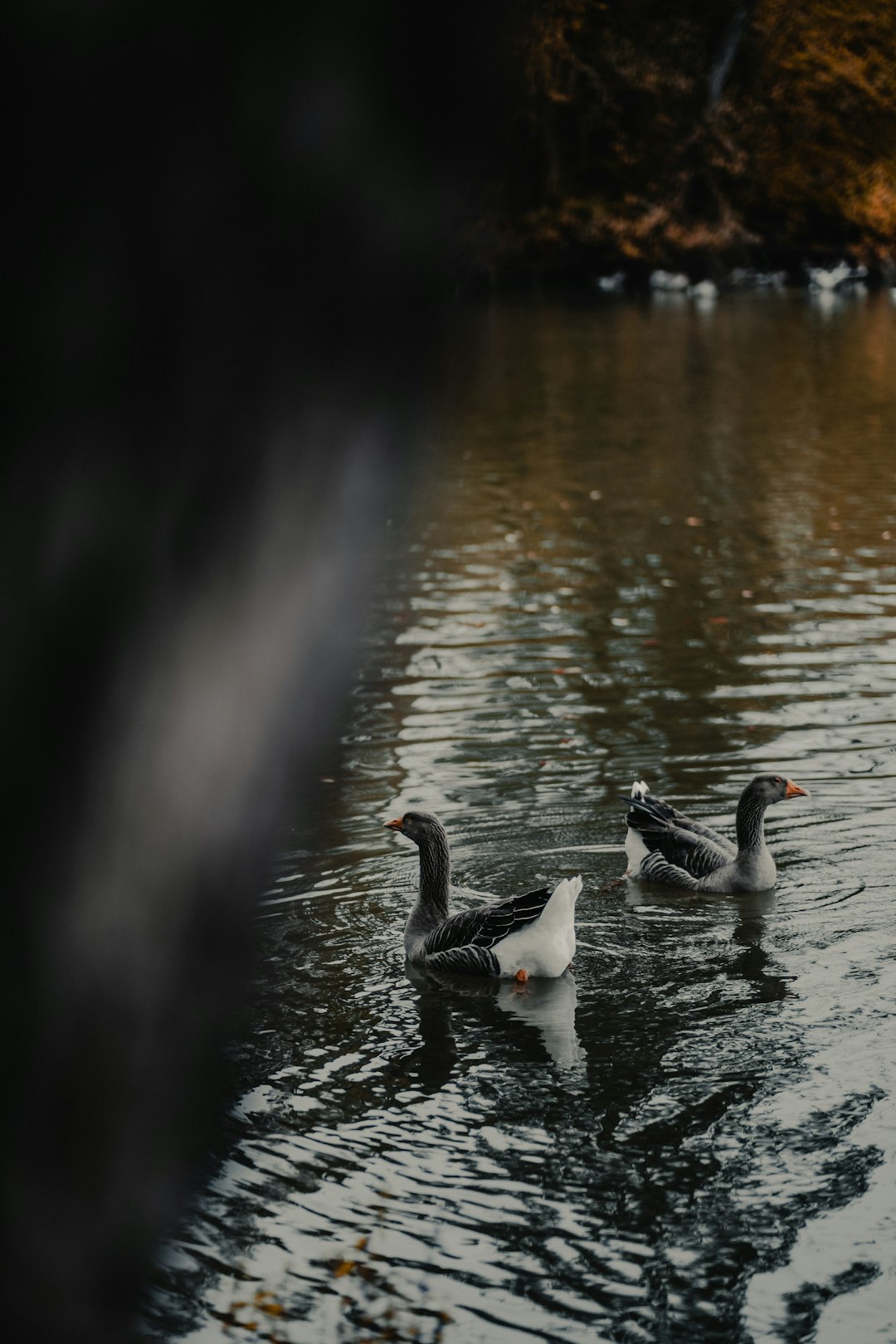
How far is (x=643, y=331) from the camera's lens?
Result: 131 ft

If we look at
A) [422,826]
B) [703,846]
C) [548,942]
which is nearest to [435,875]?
[422,826]

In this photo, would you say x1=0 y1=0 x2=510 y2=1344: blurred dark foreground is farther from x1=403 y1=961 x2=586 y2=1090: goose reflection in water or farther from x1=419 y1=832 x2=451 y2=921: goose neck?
x1=419 y1=832 x2=451 y2=921: goose neck

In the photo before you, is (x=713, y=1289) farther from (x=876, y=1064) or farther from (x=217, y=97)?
(x=217, y=97)

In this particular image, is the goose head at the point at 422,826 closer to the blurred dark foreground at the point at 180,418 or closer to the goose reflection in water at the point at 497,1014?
the goose reflection in water at the point at 497,1014

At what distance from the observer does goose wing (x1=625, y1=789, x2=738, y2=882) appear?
782 centimetres

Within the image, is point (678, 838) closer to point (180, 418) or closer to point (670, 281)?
point (180, 418)

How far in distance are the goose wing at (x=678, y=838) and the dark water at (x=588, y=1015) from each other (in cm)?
22

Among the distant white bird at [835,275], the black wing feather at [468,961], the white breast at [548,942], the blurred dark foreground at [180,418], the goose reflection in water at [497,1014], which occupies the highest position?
the distant white bird at [835,275]

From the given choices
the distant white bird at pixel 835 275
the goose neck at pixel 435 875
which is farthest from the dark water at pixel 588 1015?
the distant white bird at pixel 835 275

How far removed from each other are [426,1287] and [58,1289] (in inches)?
74.5

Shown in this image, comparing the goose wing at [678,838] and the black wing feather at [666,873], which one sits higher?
the goose wing at [678,838]

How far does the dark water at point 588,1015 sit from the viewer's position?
4.51 metres

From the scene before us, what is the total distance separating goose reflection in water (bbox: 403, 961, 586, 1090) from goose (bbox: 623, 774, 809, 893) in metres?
1.13

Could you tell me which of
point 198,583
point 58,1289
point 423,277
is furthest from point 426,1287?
point 423,277
